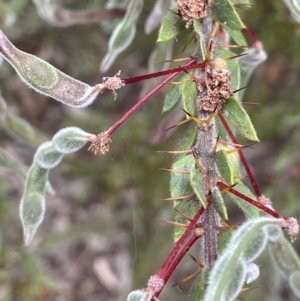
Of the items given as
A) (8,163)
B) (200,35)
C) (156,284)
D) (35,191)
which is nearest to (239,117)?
(200,35)

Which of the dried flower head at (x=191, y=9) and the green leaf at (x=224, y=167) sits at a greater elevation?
the dried flower head at (x=191, y=9)

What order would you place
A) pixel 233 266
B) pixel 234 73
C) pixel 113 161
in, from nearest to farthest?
pixel 233 266
pixel 234 73
pixel 113 161

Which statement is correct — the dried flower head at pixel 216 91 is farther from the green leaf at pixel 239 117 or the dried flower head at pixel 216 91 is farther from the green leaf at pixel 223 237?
the green leaf at pixel 223 237

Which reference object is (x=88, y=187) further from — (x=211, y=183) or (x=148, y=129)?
(x=211, y=183)

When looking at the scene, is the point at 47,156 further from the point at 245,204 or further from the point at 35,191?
the point at 245,204

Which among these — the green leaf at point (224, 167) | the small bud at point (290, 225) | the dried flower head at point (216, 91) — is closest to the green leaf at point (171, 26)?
the dried flower head at point (216, 91)

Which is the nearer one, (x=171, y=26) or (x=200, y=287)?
(x=200, y=287)
